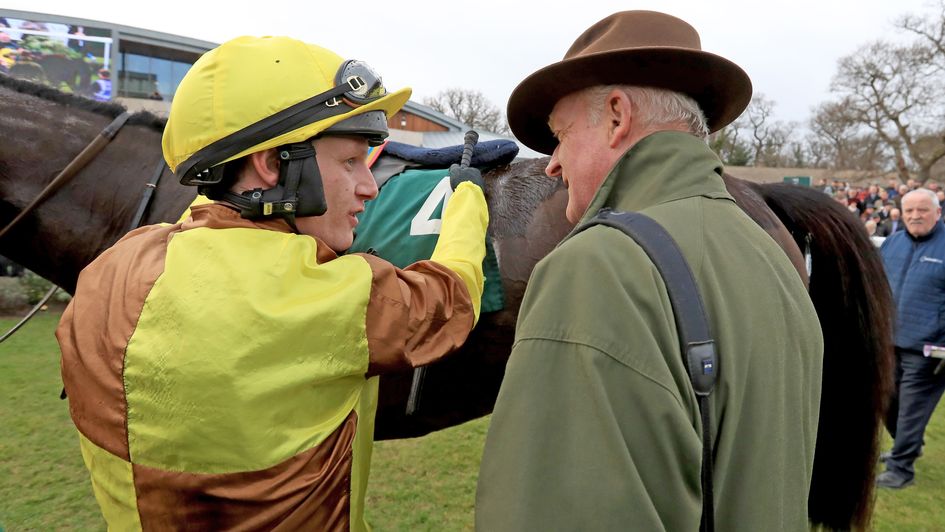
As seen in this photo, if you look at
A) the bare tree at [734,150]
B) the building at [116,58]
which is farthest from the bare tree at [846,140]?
the building at [116,58]

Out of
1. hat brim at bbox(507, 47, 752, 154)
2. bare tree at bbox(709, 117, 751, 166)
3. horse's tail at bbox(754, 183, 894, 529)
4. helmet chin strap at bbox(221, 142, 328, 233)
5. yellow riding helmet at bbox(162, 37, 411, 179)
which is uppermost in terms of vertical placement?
hat brim at bbox(507, 47, 752, 154)

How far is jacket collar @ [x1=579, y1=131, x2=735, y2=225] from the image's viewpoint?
106cm

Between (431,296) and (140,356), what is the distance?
0.58 meters

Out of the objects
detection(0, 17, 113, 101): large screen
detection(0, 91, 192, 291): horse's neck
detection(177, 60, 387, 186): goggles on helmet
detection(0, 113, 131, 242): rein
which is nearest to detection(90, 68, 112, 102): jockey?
detection(0, 17, 113, 101): large screen

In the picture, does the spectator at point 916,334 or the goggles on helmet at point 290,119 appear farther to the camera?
the spectator at point 916,334

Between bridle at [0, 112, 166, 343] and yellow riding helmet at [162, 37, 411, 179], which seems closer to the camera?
yellow riding helmet at [162, 37, 411, 179]

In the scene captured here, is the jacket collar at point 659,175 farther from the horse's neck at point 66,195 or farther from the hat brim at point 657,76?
the horse's neck at point 66,195

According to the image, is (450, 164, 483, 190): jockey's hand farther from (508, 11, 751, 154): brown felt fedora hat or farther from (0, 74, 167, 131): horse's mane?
(0, 74, 167, 131): horse's mane

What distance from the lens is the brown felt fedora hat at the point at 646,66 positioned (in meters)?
1.20

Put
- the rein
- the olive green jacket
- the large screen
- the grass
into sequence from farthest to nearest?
the large screen < the grass < the rein < the olive green jacket

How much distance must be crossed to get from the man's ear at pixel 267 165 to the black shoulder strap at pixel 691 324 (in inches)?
32.1

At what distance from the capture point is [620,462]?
2.55ft

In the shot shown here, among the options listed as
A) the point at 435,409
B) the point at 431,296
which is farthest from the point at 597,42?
the point at 435,409

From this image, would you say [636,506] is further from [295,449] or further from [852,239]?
[852,239]
